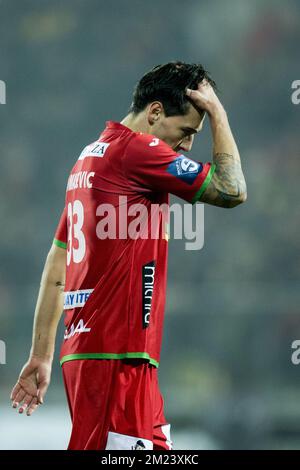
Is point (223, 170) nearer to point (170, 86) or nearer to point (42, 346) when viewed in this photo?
point (170, 86)

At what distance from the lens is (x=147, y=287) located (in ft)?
7.13

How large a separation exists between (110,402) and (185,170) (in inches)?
26.0

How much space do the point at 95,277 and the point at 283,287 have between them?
158 inches

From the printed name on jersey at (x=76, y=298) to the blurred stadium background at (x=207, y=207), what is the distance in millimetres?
2870

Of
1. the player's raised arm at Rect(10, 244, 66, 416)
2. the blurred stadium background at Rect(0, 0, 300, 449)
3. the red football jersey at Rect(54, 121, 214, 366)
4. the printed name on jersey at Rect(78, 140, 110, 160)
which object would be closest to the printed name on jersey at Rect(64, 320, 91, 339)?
the red football jersey at Rect(54, 121, 214, 366)

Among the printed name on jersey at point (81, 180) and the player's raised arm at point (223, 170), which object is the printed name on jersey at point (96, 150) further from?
the player's raised arm at point (223, 170)

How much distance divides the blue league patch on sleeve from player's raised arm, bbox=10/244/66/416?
531 mm

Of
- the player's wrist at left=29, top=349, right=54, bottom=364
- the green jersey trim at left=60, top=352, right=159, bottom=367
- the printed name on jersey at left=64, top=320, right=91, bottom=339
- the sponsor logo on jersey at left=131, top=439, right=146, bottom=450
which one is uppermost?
the player's wrist at left=29, top=349, right=54, bottom=364

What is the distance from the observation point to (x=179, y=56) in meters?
6.79

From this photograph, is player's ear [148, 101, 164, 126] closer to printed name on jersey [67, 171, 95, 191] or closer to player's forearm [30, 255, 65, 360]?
printed name on jersey [67, 171, 95, 191]

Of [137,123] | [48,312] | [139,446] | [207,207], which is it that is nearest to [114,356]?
[139,446]

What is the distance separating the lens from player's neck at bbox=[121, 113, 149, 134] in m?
2.38

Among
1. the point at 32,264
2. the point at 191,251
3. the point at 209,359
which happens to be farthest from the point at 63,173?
the point at 209,359

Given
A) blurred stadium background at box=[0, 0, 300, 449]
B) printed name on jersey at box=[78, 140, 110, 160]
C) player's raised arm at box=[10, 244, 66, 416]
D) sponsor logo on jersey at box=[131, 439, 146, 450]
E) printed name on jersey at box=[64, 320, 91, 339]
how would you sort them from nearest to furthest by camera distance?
sponsor logo on jersey at box=[131, 439, 146, 450], printed name on jersey at box=[64, 320, 91, 339], printed name on jersey at box=[78, 140, 110, 160], player's raised arm at box=[10, 244, 66, 416], blurred stadium background at box=[0, 0, 300, 449]
